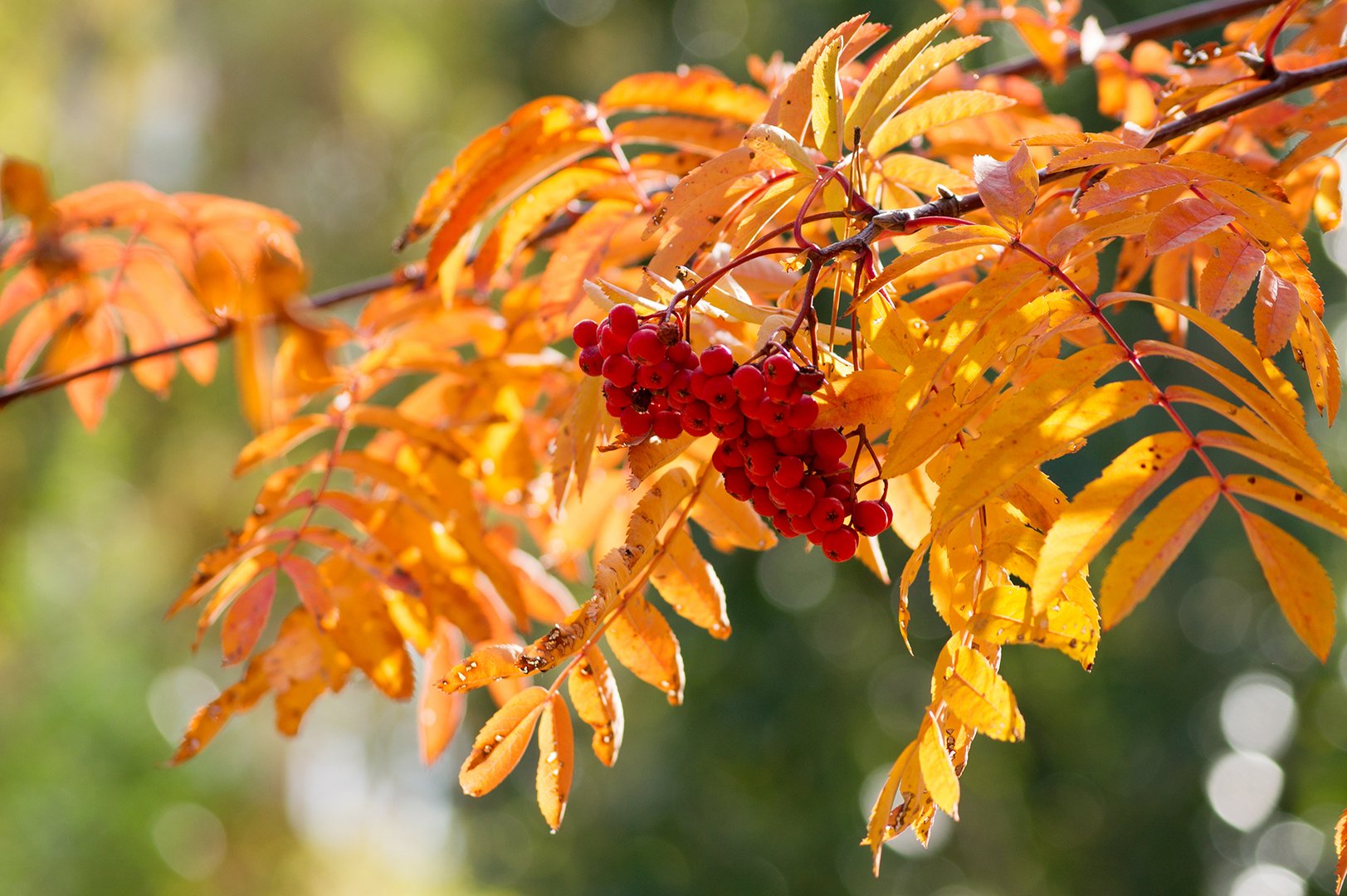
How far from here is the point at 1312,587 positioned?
762mm

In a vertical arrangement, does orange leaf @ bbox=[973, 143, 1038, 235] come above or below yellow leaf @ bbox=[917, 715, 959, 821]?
above

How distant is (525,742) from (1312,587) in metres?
0.67

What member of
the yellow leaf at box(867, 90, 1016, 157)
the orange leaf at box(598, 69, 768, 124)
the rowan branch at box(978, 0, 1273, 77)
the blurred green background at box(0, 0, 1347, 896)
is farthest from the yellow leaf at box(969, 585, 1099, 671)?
the blurred green background at box(0, 0, 1347, 896)

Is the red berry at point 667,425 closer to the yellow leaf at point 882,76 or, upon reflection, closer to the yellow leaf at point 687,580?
the yellow leaf at point 687,580

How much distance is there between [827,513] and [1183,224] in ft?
1.22

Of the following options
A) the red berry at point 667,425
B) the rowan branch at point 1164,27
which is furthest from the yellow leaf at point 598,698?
the rowan branch at point 1164,27

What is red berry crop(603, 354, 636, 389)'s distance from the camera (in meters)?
0.85

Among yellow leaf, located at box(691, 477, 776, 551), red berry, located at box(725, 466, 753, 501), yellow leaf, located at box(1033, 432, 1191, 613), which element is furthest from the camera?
yellow leaf, located at box(691, 477, 776, 551)

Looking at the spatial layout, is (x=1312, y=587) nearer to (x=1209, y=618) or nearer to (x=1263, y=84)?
(x=1263, y=84)

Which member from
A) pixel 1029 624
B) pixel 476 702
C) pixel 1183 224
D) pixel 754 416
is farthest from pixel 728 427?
pixel 476 702

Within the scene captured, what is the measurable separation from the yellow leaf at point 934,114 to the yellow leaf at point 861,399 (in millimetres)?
270

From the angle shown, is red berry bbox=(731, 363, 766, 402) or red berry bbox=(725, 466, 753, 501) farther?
red berry bbox=(725, 466, 753, 501)

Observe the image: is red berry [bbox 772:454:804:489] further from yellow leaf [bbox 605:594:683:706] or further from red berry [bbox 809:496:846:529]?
yellow leaf [bbox 605:594:683:706]

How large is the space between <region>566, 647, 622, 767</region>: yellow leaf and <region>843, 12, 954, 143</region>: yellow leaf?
55 centimetres
